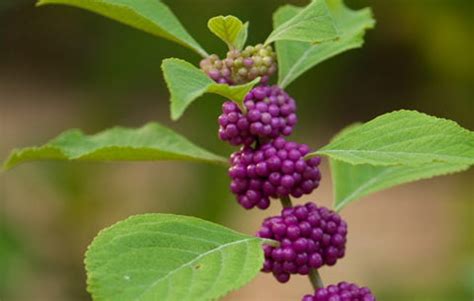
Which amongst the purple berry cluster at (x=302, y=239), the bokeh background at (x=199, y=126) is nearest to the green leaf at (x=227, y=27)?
the purple berry cluster at (x=302, y=239)

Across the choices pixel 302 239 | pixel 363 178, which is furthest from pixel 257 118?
pixel 363 178

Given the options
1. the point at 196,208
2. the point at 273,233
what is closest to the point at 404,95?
the point at 196,208

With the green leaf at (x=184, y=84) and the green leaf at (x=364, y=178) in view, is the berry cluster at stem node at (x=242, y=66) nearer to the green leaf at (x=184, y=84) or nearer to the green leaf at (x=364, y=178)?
the green leaf at (x=184, y=84)

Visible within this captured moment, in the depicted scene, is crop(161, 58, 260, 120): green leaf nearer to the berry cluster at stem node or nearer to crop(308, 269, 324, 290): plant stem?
the berry cluster at stem node

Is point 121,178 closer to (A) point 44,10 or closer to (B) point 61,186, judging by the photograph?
(A) point 44,10

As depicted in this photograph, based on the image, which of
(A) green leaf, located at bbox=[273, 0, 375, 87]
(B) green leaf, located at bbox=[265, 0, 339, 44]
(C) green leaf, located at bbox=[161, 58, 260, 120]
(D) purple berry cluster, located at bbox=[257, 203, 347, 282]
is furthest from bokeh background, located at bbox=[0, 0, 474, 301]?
(C) green leaf, located at bbox=[161, 58, 260, 120]

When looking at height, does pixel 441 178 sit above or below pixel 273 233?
above
